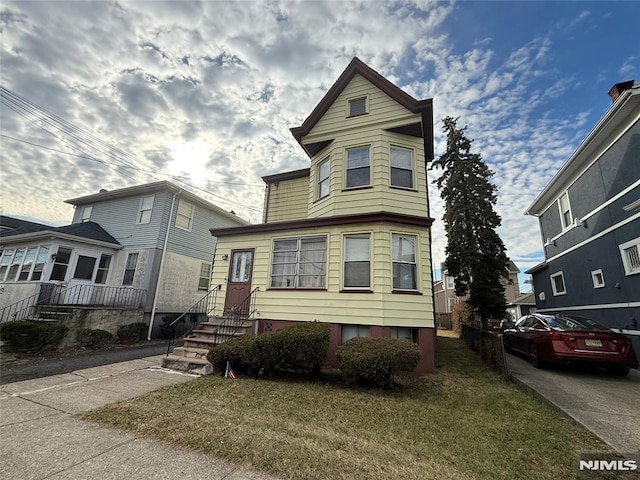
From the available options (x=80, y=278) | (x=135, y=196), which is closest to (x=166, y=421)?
(x=80, y=278)

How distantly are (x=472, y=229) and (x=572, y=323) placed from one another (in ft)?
22.7

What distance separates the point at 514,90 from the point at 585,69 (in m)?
2.23

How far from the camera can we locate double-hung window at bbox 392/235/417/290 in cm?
860

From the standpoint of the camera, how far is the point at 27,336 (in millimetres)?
9711

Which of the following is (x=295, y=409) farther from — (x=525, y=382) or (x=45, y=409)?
(x=525, y=382)

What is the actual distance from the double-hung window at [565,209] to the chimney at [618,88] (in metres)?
4.20

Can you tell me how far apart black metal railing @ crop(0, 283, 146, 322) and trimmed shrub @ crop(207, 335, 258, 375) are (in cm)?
963

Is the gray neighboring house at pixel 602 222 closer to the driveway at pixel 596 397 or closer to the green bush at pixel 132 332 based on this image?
the driveway at pixel 596 397

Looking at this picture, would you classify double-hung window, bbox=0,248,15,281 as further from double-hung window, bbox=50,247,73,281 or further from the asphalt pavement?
the asphalt pavement

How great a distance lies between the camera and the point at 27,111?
12812 millimetres

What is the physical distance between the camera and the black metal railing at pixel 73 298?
1280 centimetres

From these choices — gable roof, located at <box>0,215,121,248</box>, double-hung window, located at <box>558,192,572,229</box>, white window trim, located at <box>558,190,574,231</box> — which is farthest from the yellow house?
gable roof, located at <box>0,215,121,248</box>

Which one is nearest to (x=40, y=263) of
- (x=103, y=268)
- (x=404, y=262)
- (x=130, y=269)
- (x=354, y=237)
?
(x=103, y=268)

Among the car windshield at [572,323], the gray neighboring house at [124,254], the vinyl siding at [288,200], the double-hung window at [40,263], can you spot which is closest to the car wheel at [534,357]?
the car windshield at [572,323]
